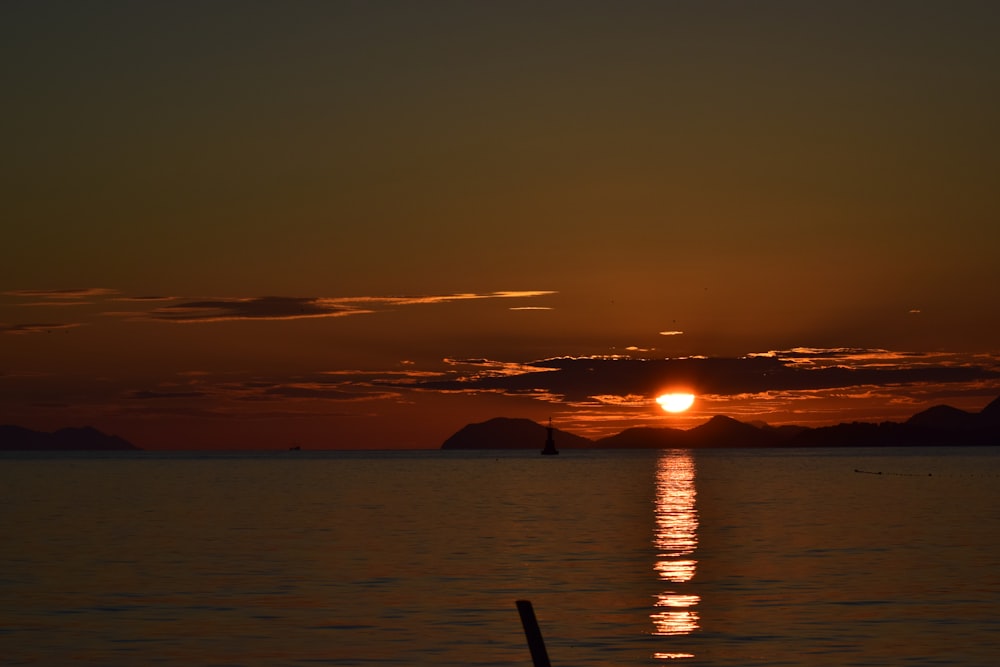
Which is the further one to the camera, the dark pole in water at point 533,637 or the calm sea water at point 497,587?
the calm sea water at point 497,587

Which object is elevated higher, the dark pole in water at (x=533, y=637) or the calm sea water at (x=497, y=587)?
the dark pole in water at (x=533, y=637)

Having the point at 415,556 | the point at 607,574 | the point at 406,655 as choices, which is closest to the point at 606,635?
the point at 406,655

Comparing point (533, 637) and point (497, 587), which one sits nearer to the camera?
point (533, 637)

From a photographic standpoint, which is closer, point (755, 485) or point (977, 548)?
point (977, 548)

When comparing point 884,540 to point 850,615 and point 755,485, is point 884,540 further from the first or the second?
point 755,485

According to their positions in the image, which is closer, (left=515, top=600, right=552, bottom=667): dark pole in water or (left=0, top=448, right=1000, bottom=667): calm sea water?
(left=515, top=600, right=552, bottom=667): dark pole in water

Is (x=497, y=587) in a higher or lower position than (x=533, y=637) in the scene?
lower

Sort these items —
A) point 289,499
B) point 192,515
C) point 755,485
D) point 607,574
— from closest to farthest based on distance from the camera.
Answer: point 607,574 → point 192,515 → point 289,499 → point 755,485

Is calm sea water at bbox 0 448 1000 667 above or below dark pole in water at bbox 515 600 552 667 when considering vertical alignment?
below

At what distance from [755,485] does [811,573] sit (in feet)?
379

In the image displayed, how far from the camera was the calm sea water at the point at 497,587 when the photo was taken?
129 ft

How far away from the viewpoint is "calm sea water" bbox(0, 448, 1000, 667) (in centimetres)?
3941

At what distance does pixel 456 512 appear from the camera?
109 m

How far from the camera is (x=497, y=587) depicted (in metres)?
53.6
